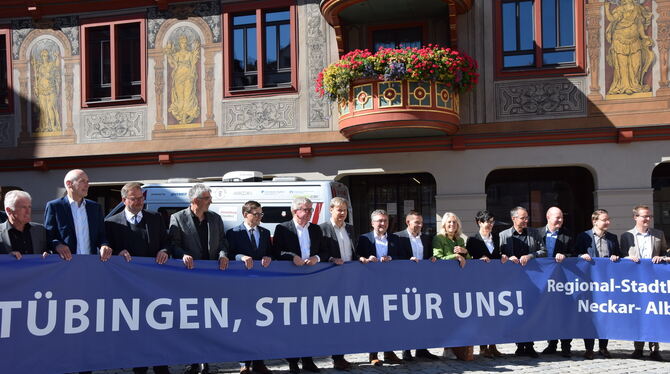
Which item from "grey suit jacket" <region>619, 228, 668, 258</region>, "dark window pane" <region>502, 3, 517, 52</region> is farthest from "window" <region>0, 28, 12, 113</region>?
"grey suit jacket" <region>619, 228, 668, 258</region>

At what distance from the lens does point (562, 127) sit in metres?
13.5

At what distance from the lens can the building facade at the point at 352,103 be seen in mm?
13344

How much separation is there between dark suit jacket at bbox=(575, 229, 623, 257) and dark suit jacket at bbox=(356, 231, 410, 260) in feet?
7.01

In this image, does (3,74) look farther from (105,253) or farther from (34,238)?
(105,253)

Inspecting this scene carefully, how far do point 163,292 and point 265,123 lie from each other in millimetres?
9150

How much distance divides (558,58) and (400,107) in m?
3.81

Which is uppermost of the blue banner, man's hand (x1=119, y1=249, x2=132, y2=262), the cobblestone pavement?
man's hand (x1=119, y1=249, x2=132, y2=262)

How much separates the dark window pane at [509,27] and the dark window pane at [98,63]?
31.5ft

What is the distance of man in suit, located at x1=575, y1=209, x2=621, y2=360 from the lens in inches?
289

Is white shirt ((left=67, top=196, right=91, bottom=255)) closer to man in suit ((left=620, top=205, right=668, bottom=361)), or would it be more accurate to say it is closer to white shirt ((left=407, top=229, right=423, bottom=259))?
white shirt ((left=407, top=229, right=423, bottom=259))

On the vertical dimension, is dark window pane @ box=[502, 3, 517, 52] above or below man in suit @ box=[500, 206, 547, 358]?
above

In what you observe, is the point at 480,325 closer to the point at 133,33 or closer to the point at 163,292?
the point at 163,292

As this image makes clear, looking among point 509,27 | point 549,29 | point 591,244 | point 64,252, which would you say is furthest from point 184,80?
point 591,244

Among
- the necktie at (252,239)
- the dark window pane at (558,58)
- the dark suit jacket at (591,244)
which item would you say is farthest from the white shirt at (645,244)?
the dark window pane at (558,58)
